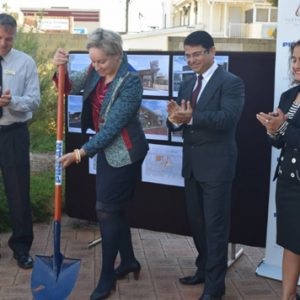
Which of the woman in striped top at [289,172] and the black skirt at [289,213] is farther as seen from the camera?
the black skirt at [289,213]

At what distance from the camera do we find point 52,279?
3.99 m

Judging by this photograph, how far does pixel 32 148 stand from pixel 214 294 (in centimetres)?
460

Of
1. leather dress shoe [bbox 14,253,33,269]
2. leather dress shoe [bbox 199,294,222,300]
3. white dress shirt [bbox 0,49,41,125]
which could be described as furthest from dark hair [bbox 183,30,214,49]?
leather dress shoe [bbox 14,253,33,269]

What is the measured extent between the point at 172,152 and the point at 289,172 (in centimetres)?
149

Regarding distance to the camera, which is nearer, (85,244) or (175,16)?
(85,244)

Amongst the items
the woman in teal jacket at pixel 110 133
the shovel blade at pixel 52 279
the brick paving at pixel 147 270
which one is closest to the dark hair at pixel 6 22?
the woman in teal jacket at pixel 110 133

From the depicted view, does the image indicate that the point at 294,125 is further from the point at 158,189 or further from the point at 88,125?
the point at 158,189

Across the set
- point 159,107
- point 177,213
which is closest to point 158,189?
point 177,213

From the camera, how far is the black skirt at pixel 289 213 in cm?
361

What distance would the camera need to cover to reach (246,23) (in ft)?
152

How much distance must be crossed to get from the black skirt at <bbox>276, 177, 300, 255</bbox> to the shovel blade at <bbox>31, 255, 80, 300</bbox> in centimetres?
145

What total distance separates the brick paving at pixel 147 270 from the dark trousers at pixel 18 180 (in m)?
0.25

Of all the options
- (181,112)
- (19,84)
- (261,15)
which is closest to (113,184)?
(181,112)

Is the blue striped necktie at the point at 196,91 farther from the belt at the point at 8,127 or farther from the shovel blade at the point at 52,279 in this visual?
the belt at the point at 8,127
